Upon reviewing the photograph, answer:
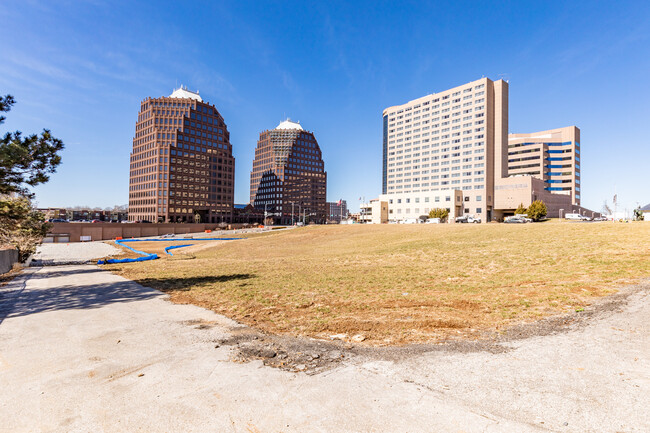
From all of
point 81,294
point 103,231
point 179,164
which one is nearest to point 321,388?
point 81,294

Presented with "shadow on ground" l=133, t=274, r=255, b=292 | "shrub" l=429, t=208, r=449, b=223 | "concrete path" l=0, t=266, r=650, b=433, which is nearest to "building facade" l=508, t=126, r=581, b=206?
"shrub" l=429, t=208, r=449, b=223

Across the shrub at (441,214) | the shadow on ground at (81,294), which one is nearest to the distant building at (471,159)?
the shrub at (441,214)

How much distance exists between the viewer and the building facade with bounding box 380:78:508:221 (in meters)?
132

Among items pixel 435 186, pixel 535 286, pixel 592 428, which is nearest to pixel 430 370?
pixel 592 428

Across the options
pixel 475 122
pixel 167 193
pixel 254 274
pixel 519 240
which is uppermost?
pixel 475 122

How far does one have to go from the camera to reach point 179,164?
157250 millimetres

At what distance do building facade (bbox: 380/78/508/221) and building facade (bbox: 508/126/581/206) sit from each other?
104 feet

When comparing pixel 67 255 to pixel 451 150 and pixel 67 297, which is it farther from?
pixel 451 150

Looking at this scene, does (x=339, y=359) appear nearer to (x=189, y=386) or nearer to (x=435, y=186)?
(x=189, y=386)

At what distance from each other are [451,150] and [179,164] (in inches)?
5355

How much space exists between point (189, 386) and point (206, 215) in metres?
171

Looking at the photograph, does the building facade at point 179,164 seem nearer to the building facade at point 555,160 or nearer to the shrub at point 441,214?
the shrub at point 441,214

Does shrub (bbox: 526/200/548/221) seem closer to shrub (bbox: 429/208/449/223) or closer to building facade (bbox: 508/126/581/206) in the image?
shrub (bbox: 429/208/449/223)

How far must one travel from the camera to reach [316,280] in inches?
704
